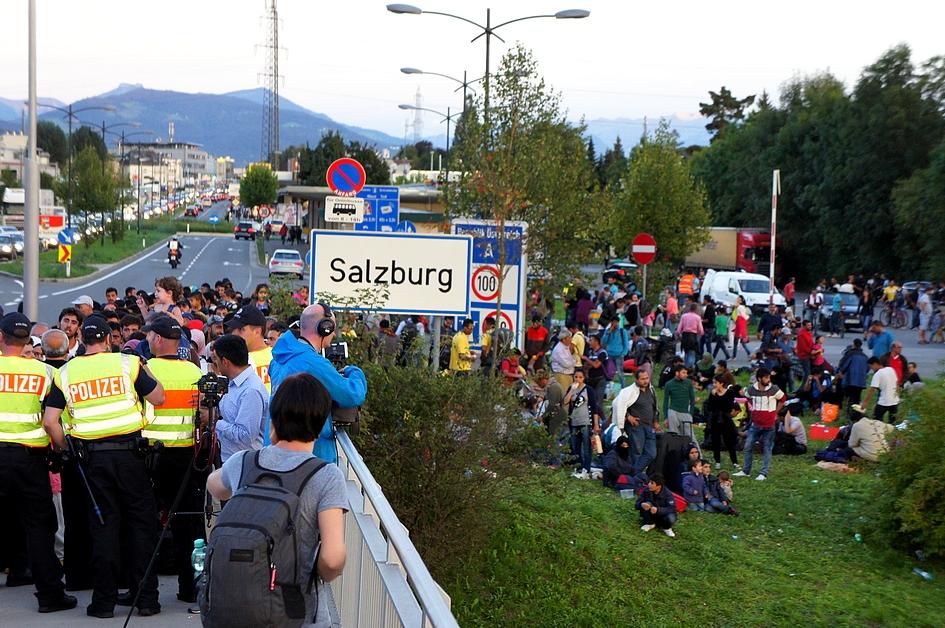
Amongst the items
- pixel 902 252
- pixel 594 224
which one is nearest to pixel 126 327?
pixel 594 224

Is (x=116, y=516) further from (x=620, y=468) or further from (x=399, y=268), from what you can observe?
(x=620, y=468)

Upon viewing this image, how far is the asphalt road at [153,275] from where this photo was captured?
40.2 metres

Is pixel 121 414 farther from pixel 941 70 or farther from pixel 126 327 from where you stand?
pixel 941 70

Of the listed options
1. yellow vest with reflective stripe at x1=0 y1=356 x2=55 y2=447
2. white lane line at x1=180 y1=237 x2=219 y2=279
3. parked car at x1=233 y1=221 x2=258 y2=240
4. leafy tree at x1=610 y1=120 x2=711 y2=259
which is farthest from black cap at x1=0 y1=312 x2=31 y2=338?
parked car at x1=233 y1=221 x2=258 y2=240

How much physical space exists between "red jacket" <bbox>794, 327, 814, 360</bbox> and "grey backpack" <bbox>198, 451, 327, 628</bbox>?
63.0 ft

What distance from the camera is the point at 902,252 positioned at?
54.6 meters

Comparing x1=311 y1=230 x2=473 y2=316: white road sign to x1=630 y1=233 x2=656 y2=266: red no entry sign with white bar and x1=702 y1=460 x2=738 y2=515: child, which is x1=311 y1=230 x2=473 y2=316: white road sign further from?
x1=630 y1=233 x2=656 y2=266: red no entry sign with white bar

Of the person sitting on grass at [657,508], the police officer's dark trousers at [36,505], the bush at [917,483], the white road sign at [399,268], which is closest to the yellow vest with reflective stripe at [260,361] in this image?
the police officer's dark trousers at [36,505]

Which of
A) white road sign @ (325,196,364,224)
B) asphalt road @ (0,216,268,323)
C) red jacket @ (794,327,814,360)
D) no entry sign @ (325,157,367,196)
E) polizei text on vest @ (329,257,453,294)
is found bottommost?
asphalt road @ (0,216,268,323)

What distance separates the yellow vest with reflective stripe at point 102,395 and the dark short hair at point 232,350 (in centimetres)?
66

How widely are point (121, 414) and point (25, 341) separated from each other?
0.86 metres

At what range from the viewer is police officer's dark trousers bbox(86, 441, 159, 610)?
684 cm

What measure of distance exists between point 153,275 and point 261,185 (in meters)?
60.2

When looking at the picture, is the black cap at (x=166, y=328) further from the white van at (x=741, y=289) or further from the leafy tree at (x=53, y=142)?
the leafy tree at (x=53, y=142)
